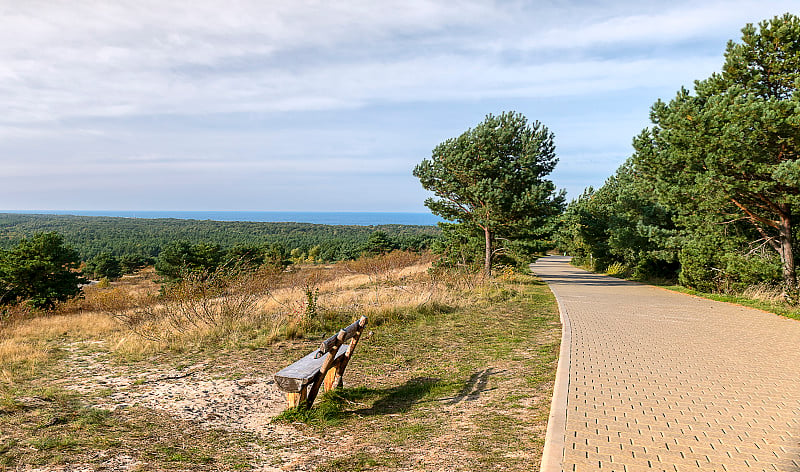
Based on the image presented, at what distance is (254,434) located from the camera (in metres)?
4.80

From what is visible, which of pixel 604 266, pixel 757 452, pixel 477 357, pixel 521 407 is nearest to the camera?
pixel 757 452

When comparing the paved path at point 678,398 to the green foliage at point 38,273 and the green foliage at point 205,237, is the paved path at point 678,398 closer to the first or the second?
the green foliage at point 38,273

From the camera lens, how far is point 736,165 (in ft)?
43.6

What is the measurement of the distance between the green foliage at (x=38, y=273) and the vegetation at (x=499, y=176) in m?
17.2

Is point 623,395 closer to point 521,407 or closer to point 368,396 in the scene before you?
point 521,407

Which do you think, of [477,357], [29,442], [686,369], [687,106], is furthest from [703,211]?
[29,442]

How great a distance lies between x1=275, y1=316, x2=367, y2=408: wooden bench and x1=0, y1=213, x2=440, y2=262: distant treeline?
51.6 m

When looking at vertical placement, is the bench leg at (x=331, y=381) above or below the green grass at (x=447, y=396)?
above

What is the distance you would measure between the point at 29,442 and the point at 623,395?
5869 millimetres

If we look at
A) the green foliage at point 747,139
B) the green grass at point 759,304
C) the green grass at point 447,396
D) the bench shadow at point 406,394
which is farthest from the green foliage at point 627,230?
the bench shadow at point 406,394

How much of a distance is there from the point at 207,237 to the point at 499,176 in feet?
302

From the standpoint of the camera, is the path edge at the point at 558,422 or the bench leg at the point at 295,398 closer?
the path edge at the point at 558,422

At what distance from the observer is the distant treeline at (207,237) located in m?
70.8

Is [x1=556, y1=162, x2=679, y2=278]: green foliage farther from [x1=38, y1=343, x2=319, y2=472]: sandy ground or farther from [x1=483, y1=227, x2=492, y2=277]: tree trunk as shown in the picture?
[x1=38, y1=343, x2=319, y2=472]: sandy ground
